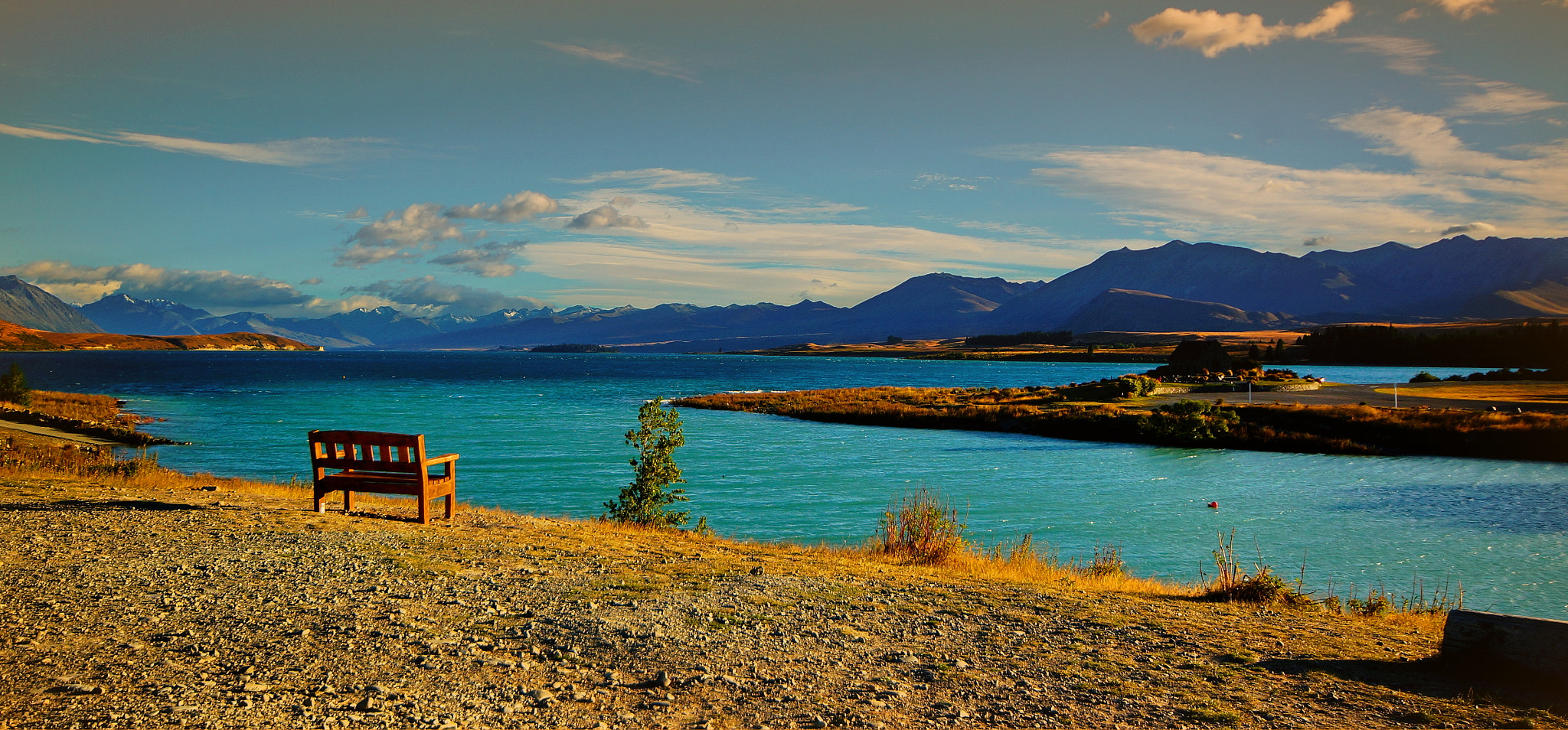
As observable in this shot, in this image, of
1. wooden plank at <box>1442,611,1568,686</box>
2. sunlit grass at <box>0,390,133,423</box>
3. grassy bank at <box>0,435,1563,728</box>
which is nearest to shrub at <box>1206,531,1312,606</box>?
grassy bank at <box>0,435,1563,728</box>

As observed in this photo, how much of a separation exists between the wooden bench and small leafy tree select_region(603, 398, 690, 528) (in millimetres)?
5314

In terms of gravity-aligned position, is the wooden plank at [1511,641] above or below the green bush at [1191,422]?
above

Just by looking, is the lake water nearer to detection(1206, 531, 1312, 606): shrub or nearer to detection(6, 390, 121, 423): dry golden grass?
detection(6, 390, 121, 423): dry golden grass

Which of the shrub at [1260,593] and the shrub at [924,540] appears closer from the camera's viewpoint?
the shrub at [1260,593]

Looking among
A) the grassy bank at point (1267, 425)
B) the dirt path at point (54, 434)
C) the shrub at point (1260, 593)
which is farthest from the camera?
the grassy bank at point (1267, 425)

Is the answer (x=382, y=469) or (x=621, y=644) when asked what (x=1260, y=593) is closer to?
(x=621, y=644)

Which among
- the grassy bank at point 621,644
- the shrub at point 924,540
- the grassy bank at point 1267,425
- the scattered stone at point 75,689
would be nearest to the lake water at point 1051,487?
the grassy bank at point 1267,425

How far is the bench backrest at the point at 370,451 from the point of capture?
45.7ft

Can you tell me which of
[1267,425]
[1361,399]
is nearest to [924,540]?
[1267,425]

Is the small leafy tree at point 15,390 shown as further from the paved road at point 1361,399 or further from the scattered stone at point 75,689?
the paved road at point 1361,399

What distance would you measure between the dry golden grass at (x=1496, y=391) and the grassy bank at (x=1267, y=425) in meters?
11.2

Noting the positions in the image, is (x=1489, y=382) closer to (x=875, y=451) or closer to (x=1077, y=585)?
(x=875, y=451)

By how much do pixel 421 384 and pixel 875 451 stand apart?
314 feet

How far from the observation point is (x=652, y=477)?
66.2ft
